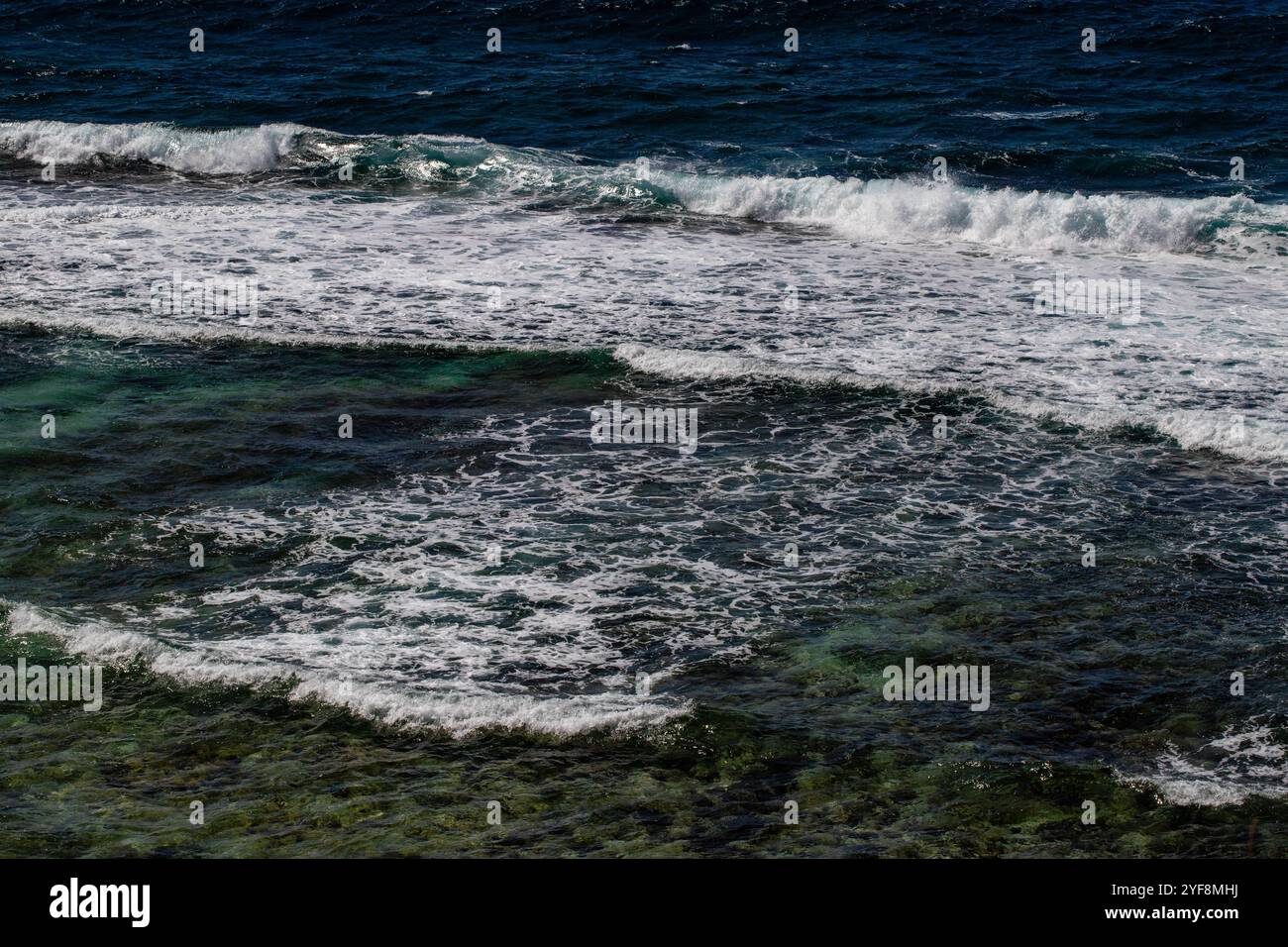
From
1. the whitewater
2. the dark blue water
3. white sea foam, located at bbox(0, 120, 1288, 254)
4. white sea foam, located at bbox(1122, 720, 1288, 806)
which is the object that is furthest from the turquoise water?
the dark blue water

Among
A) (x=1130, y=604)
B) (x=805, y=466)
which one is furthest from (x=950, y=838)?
(x=805, y=466)

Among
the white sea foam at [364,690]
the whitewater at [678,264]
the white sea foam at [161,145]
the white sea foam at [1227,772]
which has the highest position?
the white sea foam at [161,145]

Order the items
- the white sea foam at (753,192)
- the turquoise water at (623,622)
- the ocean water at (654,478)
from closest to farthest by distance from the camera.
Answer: the turquoise water at (623,622) < the ocean water at (654,478) < the white sea foam at (753,192)

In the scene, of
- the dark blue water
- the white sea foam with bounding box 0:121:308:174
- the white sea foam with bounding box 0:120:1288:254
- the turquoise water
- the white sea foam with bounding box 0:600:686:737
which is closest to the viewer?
the turquoise water

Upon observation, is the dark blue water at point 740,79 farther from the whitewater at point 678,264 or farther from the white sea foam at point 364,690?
the white sea foam at point 364,690

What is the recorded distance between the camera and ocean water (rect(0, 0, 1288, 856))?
348 inches

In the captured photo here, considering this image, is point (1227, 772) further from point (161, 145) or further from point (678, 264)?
point (161, 145)

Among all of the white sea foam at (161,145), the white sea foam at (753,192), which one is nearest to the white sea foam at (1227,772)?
the white sea foam at (753,192)

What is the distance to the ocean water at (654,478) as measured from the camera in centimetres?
884

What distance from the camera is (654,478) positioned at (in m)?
13.4

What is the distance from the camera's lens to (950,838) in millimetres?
8250

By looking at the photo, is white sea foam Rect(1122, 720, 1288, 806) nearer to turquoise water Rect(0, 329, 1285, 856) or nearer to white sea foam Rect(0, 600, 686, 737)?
turquoise water Rect(0, 329, 1285, 856)

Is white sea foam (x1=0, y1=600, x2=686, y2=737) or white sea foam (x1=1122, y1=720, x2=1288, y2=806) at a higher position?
white sea foam (x1=0, y1=600, x2=686, y2=737)

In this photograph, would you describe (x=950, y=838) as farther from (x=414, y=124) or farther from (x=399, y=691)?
(x=414, y=124)
